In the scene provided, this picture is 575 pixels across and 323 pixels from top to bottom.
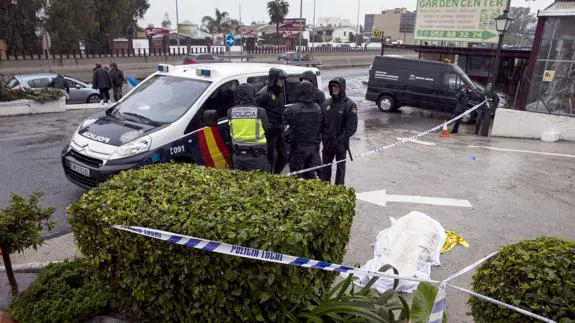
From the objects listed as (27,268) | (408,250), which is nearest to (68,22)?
(27,268)

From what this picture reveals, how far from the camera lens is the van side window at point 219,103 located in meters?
6.30

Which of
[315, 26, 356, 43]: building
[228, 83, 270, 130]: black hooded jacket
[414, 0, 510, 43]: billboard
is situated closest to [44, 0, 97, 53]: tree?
[414, 0, 510, 43]: billboard

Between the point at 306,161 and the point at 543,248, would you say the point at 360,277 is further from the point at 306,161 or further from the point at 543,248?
the point at 306,161

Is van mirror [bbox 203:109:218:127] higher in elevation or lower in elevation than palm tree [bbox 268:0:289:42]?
lower

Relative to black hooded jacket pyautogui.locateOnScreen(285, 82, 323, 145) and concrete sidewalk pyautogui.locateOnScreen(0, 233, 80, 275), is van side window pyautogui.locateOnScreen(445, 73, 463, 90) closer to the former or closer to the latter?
black hooded jacket pyautogui.locateOnScreen(285, 82, 323, 145)

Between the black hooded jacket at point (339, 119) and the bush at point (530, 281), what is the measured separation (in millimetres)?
3815

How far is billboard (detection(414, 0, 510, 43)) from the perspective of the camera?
64.6 feet

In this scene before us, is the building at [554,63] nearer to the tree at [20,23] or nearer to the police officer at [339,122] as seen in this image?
the police officer at [339,122]

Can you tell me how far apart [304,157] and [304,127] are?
0.48 m

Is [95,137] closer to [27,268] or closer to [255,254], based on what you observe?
[27,268]

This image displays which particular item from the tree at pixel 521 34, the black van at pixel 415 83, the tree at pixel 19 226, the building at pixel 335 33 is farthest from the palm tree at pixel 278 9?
the tree at pixel 19 226

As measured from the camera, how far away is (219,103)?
21.8 ft

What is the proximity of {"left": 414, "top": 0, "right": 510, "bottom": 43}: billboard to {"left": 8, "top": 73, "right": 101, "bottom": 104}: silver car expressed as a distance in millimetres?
15953

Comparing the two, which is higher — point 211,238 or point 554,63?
point 554,63
